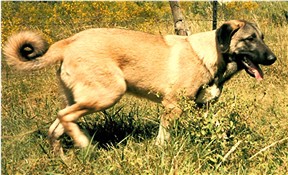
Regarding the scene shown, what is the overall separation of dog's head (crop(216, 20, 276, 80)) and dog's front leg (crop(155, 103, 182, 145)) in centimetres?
80

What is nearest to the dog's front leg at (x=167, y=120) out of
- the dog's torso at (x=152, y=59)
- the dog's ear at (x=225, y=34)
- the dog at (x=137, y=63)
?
the dog at (x=137, y=63)

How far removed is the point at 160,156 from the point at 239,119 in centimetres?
99

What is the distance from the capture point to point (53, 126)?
14.1 ft

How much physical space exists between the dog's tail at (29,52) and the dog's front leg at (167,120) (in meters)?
1.17

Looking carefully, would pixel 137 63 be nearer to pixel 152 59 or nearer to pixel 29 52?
pixel 152 59

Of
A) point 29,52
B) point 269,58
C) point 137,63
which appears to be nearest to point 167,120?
point 137,63

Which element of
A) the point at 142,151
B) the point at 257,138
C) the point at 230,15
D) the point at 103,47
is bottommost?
the point at 230,15

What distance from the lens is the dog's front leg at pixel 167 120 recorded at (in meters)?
3.98

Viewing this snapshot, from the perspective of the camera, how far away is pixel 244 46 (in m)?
4.44

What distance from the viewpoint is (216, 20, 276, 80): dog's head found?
438 cm

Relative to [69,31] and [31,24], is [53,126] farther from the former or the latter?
[31,24]

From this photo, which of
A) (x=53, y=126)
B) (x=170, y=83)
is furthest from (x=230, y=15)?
(x=53, y=126)

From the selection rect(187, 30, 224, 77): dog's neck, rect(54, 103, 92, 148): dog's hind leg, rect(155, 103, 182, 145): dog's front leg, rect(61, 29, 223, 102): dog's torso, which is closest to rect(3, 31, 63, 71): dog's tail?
rect(61, 29, 223, 102): dog's torso

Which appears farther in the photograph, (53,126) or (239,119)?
A: (53,126)
